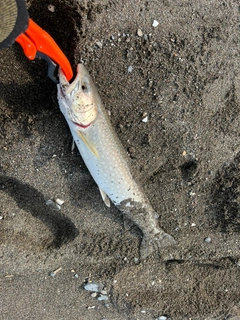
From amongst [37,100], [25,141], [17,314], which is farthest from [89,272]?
[37,100]

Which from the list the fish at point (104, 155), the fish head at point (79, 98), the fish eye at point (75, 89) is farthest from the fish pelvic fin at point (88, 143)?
the fish eye at point (75, 89)

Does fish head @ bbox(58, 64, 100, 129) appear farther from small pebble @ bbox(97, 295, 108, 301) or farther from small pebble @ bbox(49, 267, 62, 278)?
small pebble @ bbox(97, 295, 108, 301)

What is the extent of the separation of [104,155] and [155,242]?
3.78 feet

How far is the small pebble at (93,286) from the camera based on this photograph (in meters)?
3.49

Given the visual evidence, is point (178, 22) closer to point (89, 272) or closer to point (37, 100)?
point (37, 100)

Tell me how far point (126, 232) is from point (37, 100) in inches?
66.5

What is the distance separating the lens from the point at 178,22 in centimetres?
290

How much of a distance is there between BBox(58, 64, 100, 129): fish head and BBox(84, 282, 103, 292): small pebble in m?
1.88

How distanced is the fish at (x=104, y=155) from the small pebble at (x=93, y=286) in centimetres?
61

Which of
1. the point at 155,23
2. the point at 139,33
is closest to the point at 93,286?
the point at 139,33

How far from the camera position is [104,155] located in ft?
9.69

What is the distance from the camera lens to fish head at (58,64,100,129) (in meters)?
2.67

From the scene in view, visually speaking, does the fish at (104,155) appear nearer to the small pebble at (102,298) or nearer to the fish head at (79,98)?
the fish head at (79,98)

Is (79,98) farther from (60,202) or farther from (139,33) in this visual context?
(60,202)
